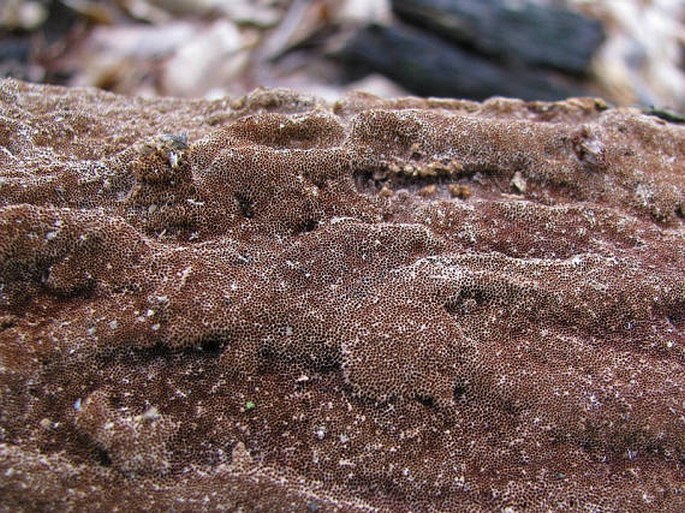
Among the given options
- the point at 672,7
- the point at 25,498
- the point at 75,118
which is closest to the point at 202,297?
the point at 25,498

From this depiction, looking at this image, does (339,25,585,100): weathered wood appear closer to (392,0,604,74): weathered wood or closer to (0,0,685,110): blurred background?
(0,0,685,110): blurred background

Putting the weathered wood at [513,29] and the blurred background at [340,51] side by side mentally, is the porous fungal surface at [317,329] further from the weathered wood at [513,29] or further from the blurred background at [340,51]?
the weathered wood at [513,29]

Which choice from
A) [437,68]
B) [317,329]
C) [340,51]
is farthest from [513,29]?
[317,329]

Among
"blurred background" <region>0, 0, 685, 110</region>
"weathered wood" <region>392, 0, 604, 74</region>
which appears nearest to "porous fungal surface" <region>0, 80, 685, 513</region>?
"blurred background" <region>0, 0, 685, 110</region>

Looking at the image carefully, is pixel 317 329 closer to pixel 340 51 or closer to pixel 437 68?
pixel 437 68

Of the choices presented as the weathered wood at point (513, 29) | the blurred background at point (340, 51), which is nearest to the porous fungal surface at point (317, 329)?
the blurred background at point (340, 51)
